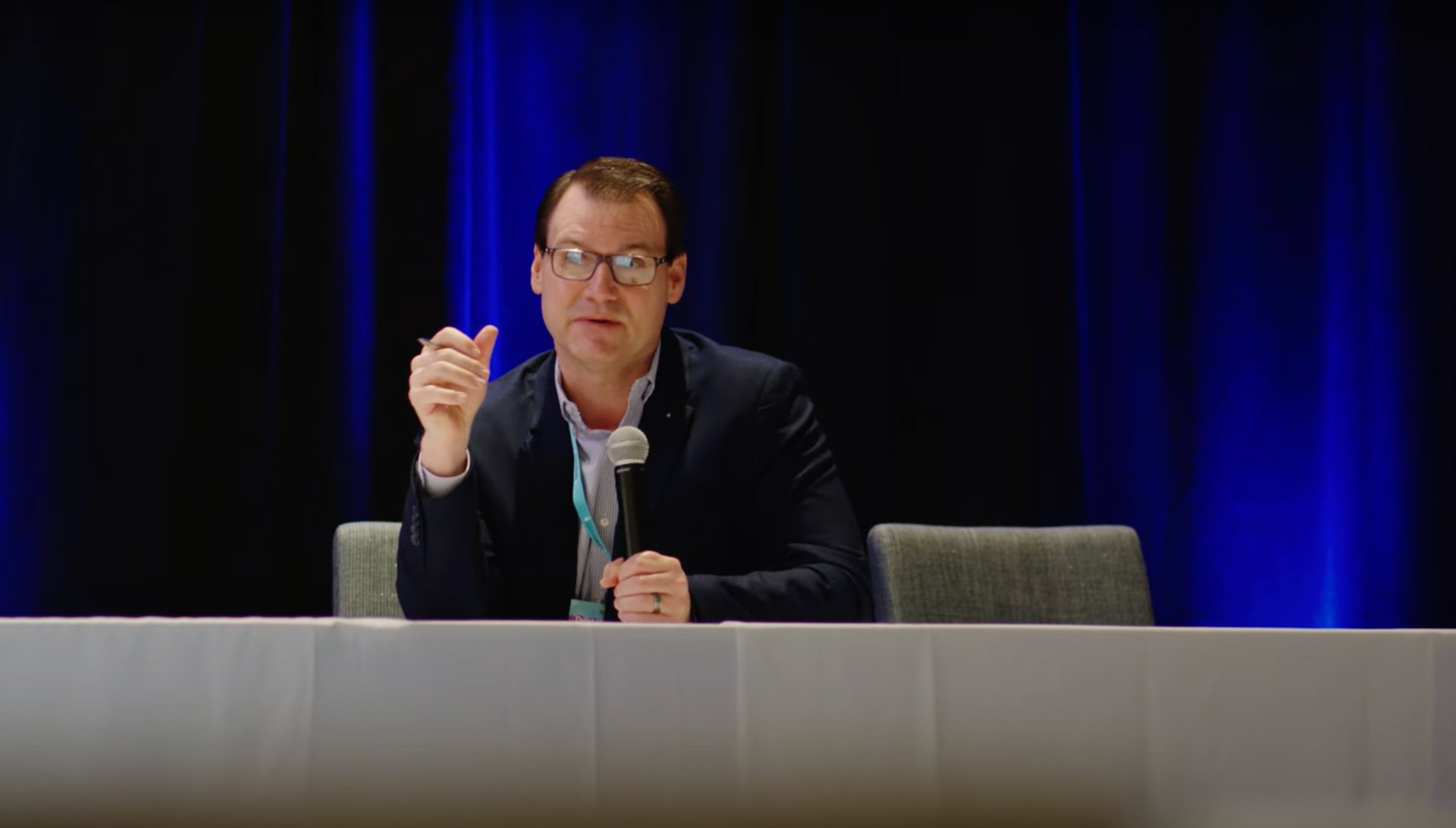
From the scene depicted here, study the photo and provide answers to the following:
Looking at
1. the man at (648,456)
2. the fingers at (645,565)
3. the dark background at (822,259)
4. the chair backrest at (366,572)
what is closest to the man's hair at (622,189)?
the man at (648,456)

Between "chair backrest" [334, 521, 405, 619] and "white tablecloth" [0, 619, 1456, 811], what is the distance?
43.4 inches

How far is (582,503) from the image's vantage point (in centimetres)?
173

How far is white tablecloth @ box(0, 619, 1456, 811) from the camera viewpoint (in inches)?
26.6

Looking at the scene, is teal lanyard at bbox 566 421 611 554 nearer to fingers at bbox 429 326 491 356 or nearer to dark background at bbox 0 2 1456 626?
fingers at bbox 429 326 491 356

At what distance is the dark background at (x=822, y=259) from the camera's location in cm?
260

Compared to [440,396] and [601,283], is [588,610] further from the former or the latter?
[601,283]

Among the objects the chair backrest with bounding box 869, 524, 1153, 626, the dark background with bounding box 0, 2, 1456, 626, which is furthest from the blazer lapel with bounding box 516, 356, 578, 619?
the dark background with bounding box 0, 2, 1456, 626

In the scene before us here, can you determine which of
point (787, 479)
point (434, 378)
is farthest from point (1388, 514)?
point (434, 378)

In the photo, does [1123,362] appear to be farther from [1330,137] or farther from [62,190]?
[62,190]

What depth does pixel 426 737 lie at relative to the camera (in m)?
0.68

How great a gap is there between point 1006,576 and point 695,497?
0.48 meters

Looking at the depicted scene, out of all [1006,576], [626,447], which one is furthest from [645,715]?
[1006,576]

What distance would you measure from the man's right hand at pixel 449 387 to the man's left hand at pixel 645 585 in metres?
0.29

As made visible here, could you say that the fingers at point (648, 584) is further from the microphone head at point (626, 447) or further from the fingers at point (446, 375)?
the fingers at point (446, 375)
